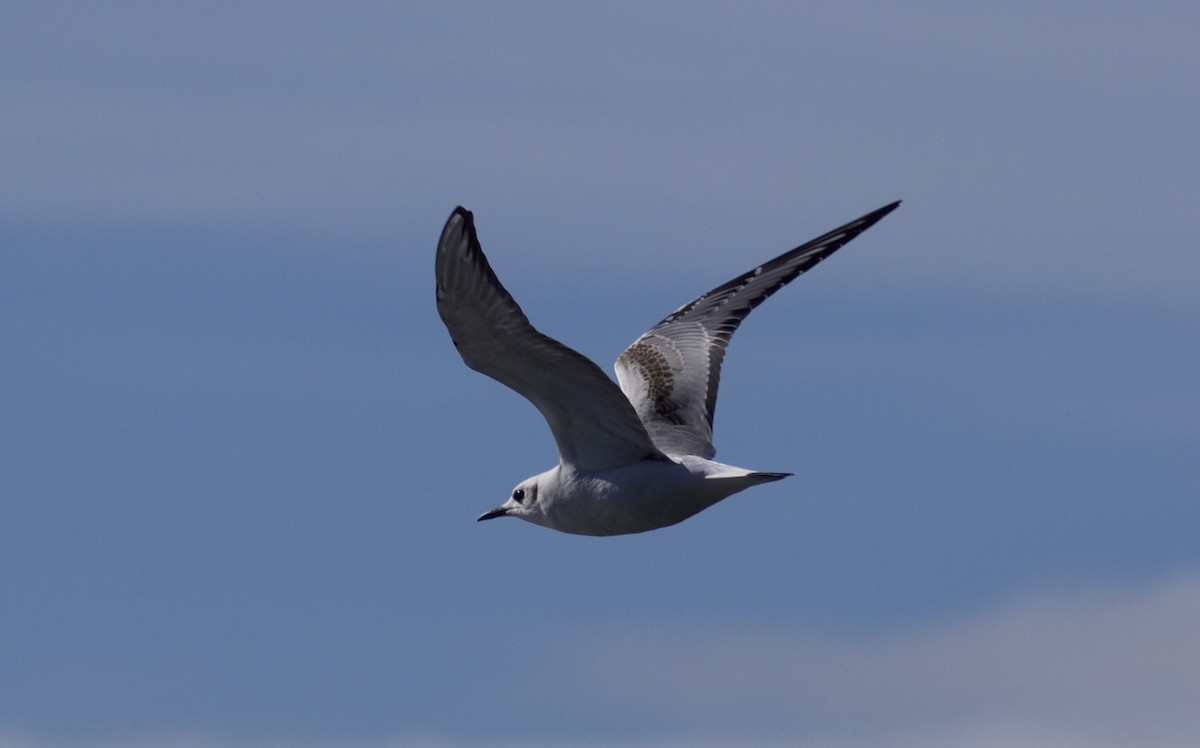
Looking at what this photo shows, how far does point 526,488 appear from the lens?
67.3 feet

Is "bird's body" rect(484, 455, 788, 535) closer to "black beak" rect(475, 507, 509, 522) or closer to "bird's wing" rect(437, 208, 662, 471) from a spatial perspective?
"bird's wing" rect(437, 208, 662, 471)

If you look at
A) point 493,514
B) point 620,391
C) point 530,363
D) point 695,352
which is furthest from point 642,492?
point 695,352

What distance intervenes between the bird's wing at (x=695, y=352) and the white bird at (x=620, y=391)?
19 millimetres

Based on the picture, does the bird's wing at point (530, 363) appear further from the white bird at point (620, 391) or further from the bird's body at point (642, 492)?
the bird's body at point (642, 492)

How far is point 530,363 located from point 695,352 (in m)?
5.86

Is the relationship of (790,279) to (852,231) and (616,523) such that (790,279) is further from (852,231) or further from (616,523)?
(616,523)

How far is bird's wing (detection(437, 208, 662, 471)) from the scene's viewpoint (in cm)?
1573

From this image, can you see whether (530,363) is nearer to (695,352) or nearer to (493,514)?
(493,514)

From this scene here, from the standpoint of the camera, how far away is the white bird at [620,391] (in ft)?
53.6

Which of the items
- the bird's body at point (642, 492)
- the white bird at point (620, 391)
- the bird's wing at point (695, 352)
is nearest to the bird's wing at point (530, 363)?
the white bird at point (620, 391)

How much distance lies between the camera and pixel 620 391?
17781 millimetres

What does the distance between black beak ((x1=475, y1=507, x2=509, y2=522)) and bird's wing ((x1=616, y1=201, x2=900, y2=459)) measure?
2.02 m

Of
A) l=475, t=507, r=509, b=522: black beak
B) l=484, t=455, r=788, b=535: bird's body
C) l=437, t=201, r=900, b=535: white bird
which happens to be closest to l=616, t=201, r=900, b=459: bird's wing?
l=437, t=201, r=900, b=535: white bird

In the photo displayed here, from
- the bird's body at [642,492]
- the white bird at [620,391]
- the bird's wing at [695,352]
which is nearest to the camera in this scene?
the white bird at [620,391]
